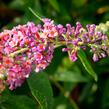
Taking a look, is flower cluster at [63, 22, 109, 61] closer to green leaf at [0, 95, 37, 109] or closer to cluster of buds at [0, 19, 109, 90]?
cluster of buds at [0, 19, 109, 90]

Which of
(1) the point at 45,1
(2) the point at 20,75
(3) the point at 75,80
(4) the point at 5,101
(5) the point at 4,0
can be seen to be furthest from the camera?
(5) the point at 4,0

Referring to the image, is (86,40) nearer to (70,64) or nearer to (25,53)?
(25,53)

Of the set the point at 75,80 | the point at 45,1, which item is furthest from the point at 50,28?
the point at 45,1

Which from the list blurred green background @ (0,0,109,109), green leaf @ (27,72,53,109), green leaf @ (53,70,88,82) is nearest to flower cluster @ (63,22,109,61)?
green leaf @ (27,72,53,109)

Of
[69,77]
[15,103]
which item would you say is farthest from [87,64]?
[69,77]

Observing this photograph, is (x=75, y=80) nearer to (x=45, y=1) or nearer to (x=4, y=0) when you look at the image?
(x=45, y=1)
